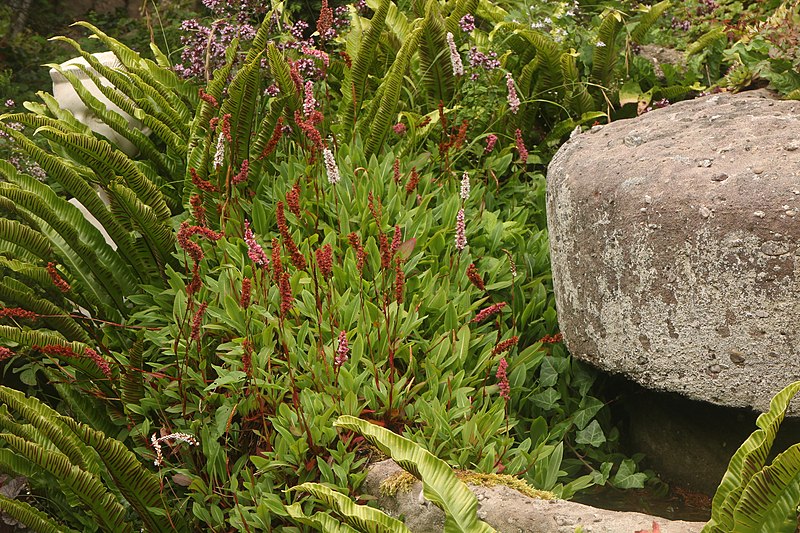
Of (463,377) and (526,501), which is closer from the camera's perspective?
(526,501)

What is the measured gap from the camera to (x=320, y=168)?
4.26 metres

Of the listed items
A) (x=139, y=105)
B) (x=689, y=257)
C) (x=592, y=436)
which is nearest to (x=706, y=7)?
(x=689, y=257)

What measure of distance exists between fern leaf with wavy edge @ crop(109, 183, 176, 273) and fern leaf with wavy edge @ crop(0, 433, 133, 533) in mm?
1156

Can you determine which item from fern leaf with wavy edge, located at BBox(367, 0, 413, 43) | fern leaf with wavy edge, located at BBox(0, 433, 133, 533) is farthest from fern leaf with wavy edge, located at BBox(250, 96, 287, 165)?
fern leaf with wavy edge, located at BBox(0, 433, 133, 533)

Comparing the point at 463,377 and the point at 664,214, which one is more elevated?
the point at 664,214

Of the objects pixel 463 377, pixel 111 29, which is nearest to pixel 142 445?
pixel 463 377

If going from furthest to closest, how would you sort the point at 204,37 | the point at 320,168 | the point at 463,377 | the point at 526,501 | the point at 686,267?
the point at 204,37, the point at 320,168, the point at 463,377, the point at 686,267, the point at 526,501

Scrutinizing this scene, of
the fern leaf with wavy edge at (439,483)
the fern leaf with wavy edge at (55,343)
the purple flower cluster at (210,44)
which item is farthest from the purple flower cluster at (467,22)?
the fern leaf with wavy edge at (439,483)

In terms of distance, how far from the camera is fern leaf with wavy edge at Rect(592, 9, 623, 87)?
4.63 metres

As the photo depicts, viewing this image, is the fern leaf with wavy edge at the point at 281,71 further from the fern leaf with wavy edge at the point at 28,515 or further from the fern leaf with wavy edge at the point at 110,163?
the fern leaf with wavy edge at the point at 28,515

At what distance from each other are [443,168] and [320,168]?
0.66 m

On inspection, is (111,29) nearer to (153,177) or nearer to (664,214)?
(153,177)

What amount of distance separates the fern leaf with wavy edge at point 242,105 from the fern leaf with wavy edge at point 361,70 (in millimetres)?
573

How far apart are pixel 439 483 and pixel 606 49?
2.99 metres
